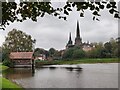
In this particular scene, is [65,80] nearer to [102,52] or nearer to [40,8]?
[40,8]

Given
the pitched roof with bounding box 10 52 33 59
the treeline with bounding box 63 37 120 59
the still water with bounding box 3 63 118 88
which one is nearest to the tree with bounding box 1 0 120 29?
the still water with bounding box 3 63 118 88

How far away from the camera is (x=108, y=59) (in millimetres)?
83375

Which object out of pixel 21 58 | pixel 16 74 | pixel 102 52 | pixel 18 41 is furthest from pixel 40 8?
pixel 102 52

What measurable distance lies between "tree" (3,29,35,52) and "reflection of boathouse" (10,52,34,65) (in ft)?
8.81

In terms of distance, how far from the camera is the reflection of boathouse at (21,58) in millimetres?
62906

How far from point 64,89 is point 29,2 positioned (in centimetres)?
1237

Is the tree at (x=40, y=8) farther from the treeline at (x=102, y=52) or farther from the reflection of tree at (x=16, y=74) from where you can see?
the treeline at (x=102, y=52)

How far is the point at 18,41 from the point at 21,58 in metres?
5.93

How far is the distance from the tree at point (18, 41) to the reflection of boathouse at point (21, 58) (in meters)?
2.68

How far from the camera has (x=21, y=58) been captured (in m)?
63.5

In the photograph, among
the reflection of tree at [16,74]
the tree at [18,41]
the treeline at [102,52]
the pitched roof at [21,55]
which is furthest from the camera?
the treeline at [102,52]

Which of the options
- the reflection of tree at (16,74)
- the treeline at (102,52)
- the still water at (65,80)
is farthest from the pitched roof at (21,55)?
the still water at (65,80)

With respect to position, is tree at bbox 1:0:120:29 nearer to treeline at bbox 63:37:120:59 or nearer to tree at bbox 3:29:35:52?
tree at bbox 3:29:35:52

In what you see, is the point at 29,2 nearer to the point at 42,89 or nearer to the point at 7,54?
the point at 42,89
